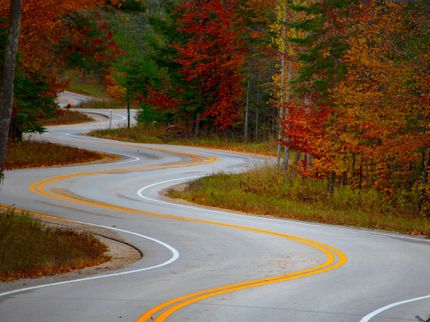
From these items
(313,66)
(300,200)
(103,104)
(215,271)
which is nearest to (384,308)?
(215,271)

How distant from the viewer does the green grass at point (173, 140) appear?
52.3 meters

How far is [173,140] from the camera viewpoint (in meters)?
58.4

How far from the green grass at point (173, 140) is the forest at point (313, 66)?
4.61 ft

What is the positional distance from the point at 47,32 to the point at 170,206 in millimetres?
10999

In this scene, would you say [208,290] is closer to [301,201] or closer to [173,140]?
[301,201]

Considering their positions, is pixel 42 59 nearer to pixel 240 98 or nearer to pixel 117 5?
pixel 117 5

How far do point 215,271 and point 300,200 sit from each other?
16353mm

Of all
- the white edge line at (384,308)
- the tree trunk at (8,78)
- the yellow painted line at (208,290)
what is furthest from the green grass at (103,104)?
→ the white edge line at (384,308)

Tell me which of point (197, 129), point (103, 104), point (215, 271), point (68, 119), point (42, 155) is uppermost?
point (103, 104)

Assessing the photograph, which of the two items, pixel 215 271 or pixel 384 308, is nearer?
pixel 384 308

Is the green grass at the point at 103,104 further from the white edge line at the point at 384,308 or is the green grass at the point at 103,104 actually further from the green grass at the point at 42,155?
the white edge line at the point at 384,308

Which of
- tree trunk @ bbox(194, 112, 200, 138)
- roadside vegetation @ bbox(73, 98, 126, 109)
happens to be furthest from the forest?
roadside vegetation @ bbox(73, 98, 126, 109)

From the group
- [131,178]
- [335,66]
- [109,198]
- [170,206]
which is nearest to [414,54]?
[335,66]

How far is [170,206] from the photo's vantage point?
29.4m
